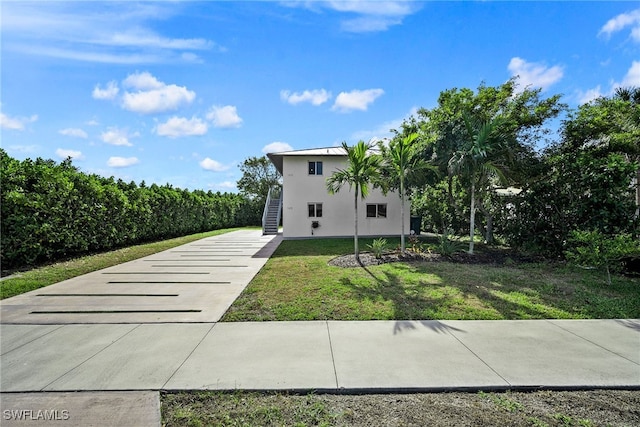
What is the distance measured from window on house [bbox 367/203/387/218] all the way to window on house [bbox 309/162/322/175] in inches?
136

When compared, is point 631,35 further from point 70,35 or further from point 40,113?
point 40,113

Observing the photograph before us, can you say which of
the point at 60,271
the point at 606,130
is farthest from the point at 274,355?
the point at 606,130

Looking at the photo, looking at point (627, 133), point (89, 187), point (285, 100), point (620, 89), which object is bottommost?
point (89, 187)

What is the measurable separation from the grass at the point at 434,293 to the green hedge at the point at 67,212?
657 centimetres

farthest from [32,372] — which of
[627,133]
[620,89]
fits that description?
[620,89]

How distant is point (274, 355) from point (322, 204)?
13.5 metres

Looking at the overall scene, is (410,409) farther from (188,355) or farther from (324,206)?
(324,206)

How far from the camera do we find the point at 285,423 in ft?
7.84

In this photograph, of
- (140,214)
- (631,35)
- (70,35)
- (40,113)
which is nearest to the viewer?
(70,35)

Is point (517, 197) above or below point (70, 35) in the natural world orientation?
below

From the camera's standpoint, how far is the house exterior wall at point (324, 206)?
16.5 m

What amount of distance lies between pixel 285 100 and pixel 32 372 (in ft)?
36.0

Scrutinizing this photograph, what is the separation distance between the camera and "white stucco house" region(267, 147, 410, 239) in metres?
16.5

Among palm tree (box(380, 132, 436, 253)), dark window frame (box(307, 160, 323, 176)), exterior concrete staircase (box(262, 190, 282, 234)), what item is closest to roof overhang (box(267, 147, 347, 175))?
dark window frame (box(307, 160, 323, 176))
